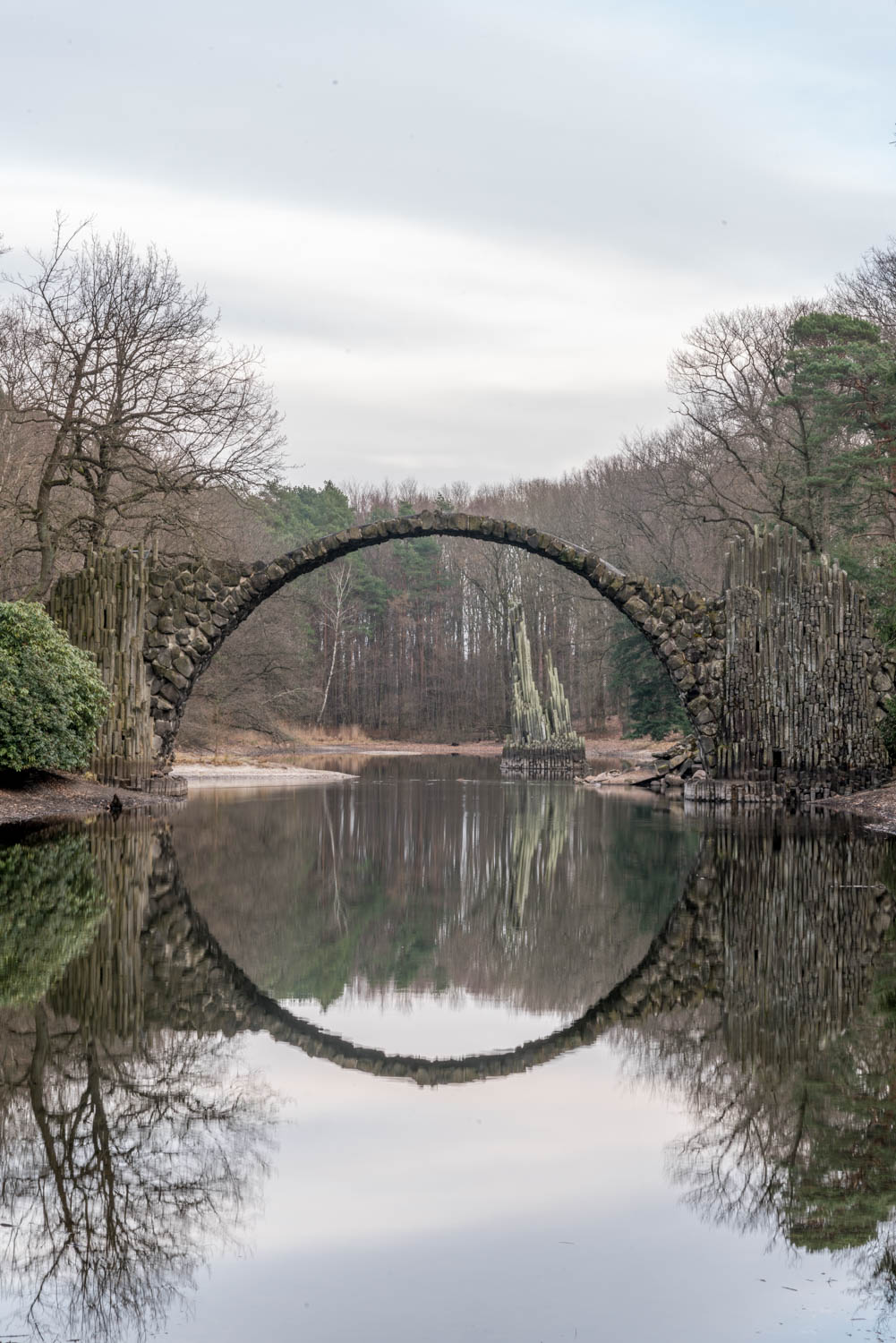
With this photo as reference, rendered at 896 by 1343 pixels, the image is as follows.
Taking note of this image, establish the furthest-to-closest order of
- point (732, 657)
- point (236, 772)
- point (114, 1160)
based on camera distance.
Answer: point (236, 772) → point (732, 657) → point (114, 1160)

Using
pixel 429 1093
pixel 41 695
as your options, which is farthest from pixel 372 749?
pixel 429 1093

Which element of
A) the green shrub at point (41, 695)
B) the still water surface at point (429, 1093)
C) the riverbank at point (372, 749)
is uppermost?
the green shrub at point (41, 695)

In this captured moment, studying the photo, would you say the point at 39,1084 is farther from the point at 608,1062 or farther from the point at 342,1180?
the point at 608,1062

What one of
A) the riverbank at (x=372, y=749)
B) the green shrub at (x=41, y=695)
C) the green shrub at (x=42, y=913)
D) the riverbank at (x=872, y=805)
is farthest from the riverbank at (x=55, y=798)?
the riverbank at (x=372, y=749)

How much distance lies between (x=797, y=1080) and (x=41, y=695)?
49.6ft

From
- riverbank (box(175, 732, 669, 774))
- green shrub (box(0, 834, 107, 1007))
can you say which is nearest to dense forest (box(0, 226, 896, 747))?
riverbank (box(175, 732, 669, 774))

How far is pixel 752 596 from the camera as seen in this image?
75.5 ft

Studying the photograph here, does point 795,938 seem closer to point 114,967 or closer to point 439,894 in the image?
point 439,894

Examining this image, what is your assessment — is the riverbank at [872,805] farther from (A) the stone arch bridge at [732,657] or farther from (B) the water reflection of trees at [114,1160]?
(B) the water reflection of trees at [114,1160]

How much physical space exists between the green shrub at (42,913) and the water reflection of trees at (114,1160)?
746 mm

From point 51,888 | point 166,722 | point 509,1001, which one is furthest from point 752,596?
point 509,1001

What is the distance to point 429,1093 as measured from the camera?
5.44 meters

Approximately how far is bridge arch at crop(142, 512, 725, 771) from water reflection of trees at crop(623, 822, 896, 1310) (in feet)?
43.1

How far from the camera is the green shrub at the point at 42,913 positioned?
7.32 metres
